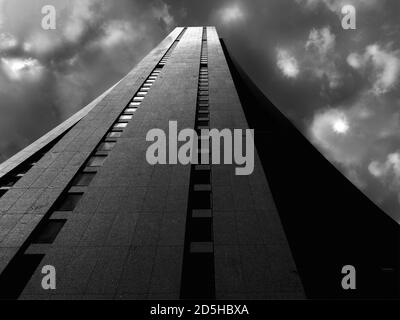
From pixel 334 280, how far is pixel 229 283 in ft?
18.6

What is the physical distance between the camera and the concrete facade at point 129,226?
998 cm

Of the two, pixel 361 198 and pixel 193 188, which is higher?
pixel 193 188

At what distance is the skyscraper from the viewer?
10273 mm

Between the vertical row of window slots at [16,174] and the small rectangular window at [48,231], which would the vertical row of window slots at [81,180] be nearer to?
the small rectangular window at [48,231]

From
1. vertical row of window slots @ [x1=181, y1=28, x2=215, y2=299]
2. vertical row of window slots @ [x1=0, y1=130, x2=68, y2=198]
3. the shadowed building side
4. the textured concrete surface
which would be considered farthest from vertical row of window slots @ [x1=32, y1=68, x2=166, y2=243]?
the shadowed building side

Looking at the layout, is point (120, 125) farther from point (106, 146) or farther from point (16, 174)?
point (16, 174)

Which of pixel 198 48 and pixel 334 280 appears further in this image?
pixel 198 48

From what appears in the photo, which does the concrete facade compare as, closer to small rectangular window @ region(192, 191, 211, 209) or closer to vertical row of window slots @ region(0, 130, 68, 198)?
vertical row of window slots @ region(0, 130, 68, 198)

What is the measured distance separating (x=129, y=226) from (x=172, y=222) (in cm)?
179

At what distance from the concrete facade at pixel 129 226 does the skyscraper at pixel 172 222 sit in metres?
0.05

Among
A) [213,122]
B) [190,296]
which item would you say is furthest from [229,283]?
[213,122]

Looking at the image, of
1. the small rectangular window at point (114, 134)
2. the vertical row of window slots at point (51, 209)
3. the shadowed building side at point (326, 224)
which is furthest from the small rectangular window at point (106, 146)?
the shadowed building side at point (326, 224)
